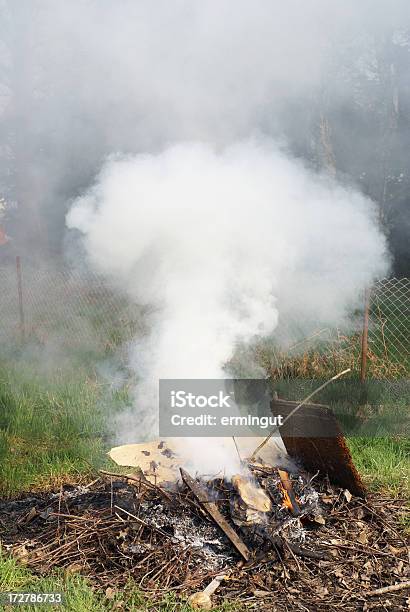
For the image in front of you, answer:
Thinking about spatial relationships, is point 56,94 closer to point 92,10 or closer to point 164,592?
point 92,10

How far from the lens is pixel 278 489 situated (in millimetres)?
3736

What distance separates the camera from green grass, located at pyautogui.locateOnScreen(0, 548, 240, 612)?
2.93 m

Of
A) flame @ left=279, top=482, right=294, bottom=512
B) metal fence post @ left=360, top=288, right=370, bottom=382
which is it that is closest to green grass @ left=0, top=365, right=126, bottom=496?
flame @ left=279, top=482, right=294, bottom=512

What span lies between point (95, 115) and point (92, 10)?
219 centimetres

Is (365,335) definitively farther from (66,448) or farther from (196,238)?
(66,448)

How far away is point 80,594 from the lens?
118 inches

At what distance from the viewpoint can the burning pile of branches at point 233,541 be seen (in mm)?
3111

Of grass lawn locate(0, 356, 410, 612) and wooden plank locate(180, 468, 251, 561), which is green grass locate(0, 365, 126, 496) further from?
wooden plank locate(180, 468, 251, 561)

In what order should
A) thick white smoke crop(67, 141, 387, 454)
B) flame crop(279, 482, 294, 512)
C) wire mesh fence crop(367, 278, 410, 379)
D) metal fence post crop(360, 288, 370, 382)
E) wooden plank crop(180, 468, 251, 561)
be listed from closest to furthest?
wooden plank crop(180, 468, 251, 561)
flame crop(279, 482, 294, 512)
thick white smoke crop(67, 141, 387, 454)
metal fence post crop(360, 288, 370, 382)
wire mesh fence crop(367, 278, 410, 379)

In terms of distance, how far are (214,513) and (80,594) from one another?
912 millimetres

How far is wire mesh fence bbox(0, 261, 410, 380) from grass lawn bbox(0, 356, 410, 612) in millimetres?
496

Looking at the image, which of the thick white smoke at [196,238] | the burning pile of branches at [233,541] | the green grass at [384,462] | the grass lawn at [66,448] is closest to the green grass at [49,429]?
the grass lawn at [66,448]

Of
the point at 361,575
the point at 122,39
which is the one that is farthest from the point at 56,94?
the point at 361,575

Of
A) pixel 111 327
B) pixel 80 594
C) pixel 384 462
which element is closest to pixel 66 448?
pixel 80 594
